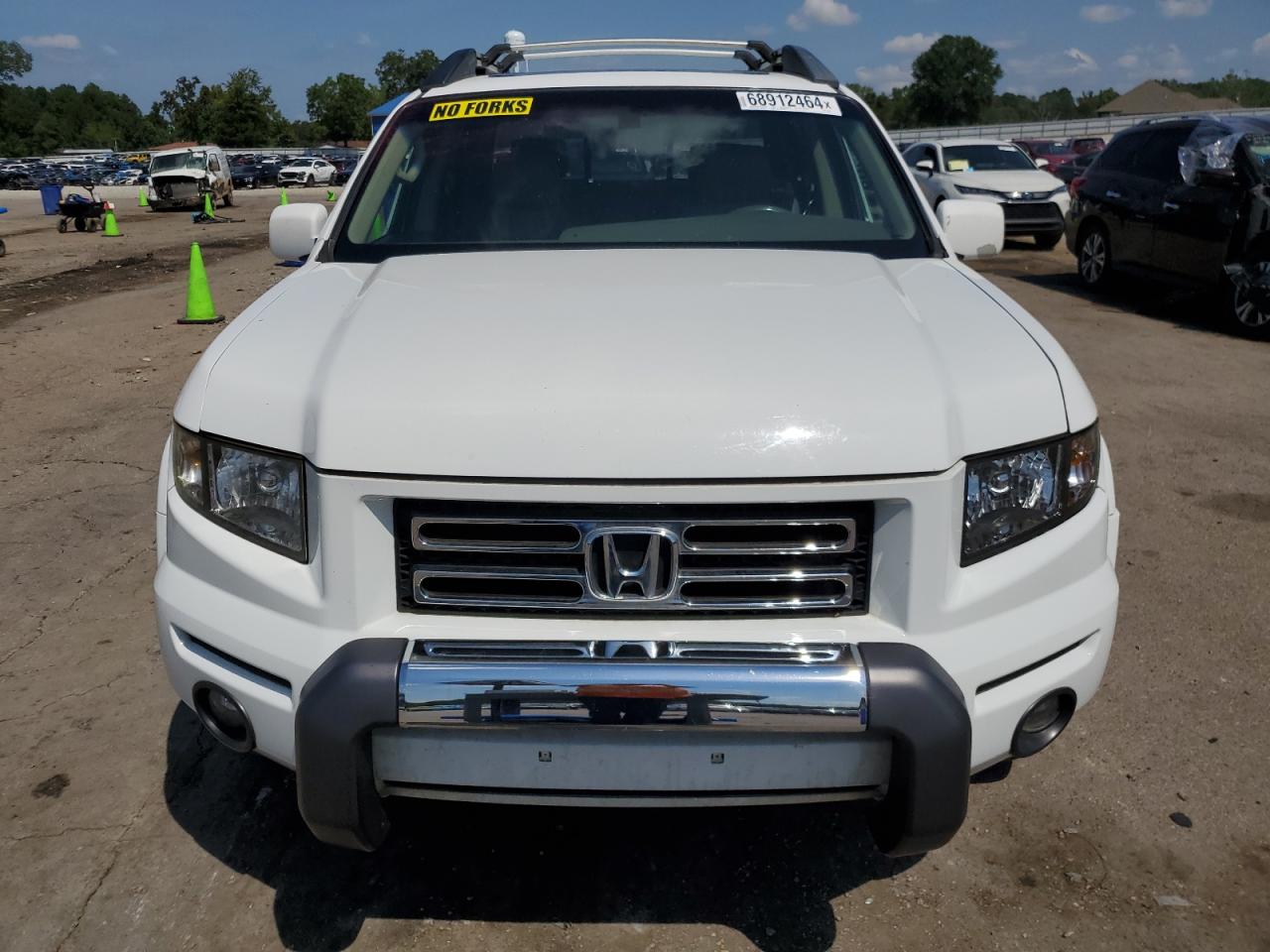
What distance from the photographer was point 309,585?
220cm

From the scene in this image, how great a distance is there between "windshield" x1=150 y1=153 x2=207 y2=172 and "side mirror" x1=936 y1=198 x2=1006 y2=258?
3611 cm

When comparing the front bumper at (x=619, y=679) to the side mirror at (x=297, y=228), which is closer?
the front bumper at (x=619, y=679)

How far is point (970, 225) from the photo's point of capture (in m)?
3.63

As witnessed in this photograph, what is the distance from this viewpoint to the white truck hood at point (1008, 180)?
15.9m

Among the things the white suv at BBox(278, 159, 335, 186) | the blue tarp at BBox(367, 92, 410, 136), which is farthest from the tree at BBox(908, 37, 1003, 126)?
the blue tarp at BBox(367, 92, 410, 136)

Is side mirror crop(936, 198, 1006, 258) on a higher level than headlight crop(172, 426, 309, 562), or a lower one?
higher

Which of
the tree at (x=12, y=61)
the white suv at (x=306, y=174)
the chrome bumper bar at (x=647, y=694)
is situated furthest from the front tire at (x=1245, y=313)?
the tree at (x=12, y=61)

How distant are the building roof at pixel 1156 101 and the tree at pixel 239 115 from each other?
257ft

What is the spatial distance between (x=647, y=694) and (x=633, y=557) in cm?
28

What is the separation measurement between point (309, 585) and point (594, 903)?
1.07m

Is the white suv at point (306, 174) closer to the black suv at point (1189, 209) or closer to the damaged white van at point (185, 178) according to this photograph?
the damaged white van at point (185, 178)

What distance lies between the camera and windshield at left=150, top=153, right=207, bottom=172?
35.2m

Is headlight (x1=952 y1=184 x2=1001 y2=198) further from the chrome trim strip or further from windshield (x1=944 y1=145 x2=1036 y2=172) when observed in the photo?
the chrome trim strip

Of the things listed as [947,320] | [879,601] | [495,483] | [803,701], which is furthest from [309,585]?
[947,320]
